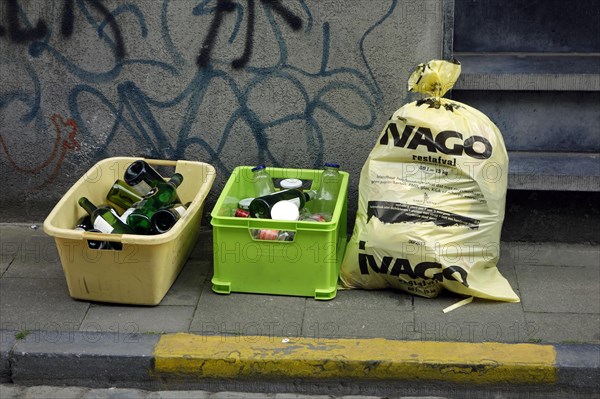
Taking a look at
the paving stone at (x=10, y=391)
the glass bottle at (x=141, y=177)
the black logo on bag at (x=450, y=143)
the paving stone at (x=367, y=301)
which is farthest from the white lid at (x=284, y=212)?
the paving stone at (x=10, y=391)

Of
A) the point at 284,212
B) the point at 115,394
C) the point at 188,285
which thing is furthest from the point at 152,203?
the point at 115,394

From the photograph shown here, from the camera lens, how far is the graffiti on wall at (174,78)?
4926 mm

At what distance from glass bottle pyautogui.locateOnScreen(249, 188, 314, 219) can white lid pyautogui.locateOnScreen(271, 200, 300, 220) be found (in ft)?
0.25

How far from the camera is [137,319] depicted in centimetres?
441

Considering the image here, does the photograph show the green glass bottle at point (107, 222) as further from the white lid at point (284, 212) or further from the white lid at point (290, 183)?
the white lid at point (290, 183)

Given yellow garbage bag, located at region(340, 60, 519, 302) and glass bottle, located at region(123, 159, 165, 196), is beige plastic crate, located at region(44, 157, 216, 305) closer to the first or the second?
glass bottle, located at region(123, 159, 165, 196)

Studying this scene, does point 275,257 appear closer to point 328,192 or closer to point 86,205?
point 328,192

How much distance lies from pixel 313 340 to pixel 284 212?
703 millimetres

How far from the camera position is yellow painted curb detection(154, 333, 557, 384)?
158 inches

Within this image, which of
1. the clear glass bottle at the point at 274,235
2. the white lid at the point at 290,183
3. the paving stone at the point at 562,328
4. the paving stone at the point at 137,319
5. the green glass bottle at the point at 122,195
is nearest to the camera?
the paving stone at the point at 562,328

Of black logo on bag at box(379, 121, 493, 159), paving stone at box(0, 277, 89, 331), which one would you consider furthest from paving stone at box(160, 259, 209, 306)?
black logo on bag at box(379, 121, 493, 159)

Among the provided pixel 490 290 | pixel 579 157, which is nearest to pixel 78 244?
pixel 490 290

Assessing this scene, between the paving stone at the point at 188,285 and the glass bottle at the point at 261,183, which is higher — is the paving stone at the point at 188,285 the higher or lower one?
the lower one

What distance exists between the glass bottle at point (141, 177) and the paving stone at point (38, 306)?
0.65m
